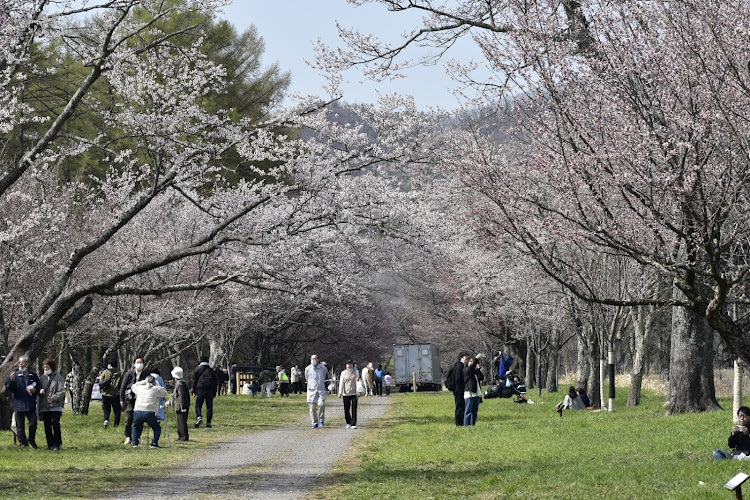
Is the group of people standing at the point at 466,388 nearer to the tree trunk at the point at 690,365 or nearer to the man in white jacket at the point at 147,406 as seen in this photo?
the tree trunk at the point at 690,365

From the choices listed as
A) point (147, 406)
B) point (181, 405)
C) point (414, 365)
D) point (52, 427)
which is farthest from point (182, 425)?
point (414, 365)

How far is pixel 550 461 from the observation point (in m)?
12.8

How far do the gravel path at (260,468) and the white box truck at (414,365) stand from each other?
35.2 metres

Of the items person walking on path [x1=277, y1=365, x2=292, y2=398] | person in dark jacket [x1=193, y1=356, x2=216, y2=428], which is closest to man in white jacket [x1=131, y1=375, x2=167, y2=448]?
person in dark jacket [x1=193, y1=356, x2=216, y2=428]

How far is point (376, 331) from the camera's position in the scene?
230 feet

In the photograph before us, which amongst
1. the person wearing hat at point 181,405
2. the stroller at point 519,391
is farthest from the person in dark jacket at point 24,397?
the stroller at point 519,391

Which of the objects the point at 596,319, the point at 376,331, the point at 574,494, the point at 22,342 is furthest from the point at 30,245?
the point at 376,331

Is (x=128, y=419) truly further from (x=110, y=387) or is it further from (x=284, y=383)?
(x=284, y=383)

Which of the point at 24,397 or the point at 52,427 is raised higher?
the point at 24,397

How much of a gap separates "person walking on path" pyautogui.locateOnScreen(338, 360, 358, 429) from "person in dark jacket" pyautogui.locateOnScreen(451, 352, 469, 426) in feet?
7.13

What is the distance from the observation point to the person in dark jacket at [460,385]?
20609 millimetres

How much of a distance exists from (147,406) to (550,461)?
7315 millimetres

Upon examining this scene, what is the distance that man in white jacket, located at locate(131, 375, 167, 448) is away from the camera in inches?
659

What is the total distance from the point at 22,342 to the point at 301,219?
6.24 meters
